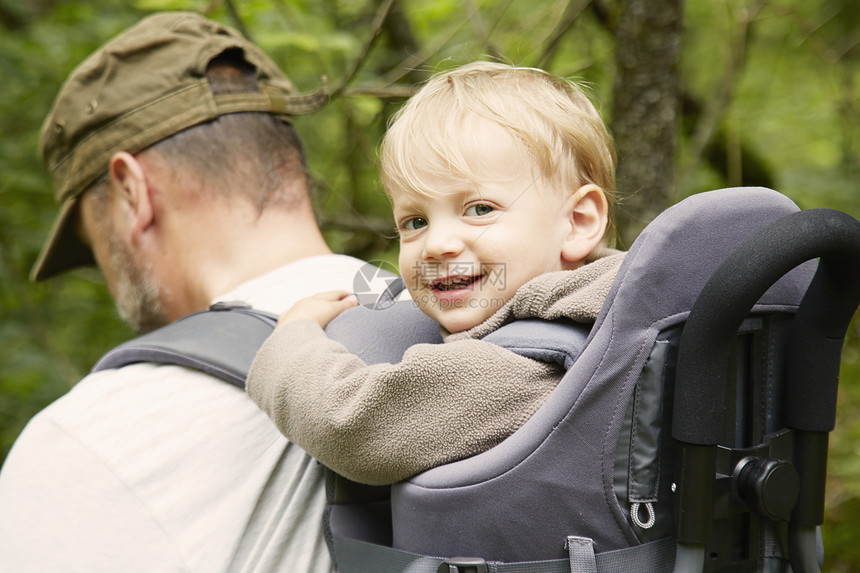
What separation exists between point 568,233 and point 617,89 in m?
1.56

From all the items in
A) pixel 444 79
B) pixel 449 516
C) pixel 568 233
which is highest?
pixel 444 79

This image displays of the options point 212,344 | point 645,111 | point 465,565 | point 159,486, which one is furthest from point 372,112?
point 465,565

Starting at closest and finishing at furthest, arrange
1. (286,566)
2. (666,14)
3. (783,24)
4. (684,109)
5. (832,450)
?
(286,566) → (666,14) → (832,450) → (684,109) → (783,24)

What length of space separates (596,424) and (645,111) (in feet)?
6.47

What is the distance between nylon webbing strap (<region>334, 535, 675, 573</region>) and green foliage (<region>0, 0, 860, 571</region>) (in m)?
2.14

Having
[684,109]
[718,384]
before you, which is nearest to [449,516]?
[718,384]

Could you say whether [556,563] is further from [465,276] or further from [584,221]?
[584,221]

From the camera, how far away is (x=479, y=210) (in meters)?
1.43

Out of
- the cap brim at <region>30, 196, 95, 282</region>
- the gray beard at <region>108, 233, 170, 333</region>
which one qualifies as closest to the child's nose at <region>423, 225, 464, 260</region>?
the gray beard at <region>108, 233, 170, 333</region>

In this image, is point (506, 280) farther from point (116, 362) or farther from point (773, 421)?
point (116, 362)

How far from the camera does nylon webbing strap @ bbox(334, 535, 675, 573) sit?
3.59 ft

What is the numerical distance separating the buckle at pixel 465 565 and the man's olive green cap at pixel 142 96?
145 centimetres

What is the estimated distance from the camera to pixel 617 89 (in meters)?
2.85

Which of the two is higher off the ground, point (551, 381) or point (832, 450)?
point (551, 381)
